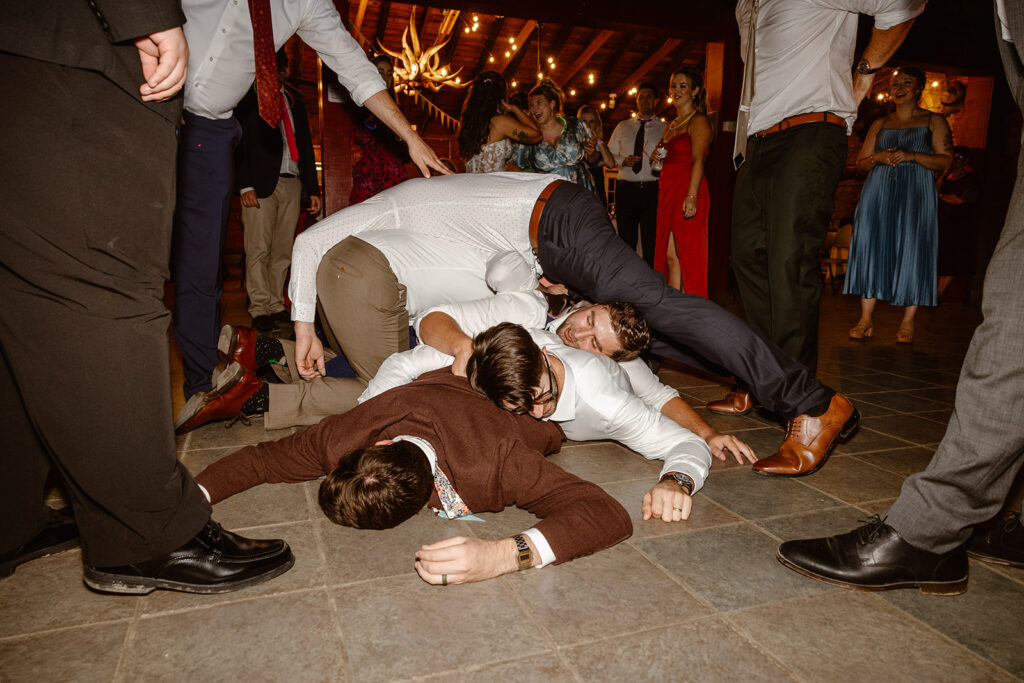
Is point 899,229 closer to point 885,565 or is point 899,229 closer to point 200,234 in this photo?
point 885,565

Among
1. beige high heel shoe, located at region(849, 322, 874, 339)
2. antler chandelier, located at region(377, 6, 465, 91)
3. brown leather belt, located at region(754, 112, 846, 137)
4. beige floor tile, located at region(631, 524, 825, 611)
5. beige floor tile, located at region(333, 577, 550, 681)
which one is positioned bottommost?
beige floor tile, located at region(333, 577, 550, 681)

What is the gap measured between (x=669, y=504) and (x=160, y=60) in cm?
158

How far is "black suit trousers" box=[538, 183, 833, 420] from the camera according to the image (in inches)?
81.5

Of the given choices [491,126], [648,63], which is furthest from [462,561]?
[648,63]

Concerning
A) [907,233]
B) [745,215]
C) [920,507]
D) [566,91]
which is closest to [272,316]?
[745,215]

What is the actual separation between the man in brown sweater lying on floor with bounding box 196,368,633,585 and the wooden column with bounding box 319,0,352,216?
4204 millimetres

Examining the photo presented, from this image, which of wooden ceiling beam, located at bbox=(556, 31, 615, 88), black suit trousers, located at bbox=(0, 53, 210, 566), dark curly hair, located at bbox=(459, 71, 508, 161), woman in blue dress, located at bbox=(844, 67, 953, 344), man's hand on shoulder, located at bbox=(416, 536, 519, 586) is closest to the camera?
black suit trousers, located at bbox=(0, 53, 210, 566)

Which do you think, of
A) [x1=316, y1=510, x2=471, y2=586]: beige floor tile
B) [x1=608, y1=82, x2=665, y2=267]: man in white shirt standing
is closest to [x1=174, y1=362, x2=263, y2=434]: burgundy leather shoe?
[x1=316, y1=510, x2=471, y2=586]: beige floor tile

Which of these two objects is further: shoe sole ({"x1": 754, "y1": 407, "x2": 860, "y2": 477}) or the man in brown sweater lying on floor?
shoe sole ({"x1": 754, "y1": 407, "x2": 860, "y2": 477})

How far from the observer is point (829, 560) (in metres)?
1.39

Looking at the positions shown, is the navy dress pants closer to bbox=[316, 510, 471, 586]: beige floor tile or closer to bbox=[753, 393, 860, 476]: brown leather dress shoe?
bbox=[316, 510, 471, 586]: beige floor tile

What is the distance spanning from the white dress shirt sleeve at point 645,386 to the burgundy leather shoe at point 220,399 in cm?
154

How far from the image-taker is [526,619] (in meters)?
1.23

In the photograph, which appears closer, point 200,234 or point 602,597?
point 602,597
